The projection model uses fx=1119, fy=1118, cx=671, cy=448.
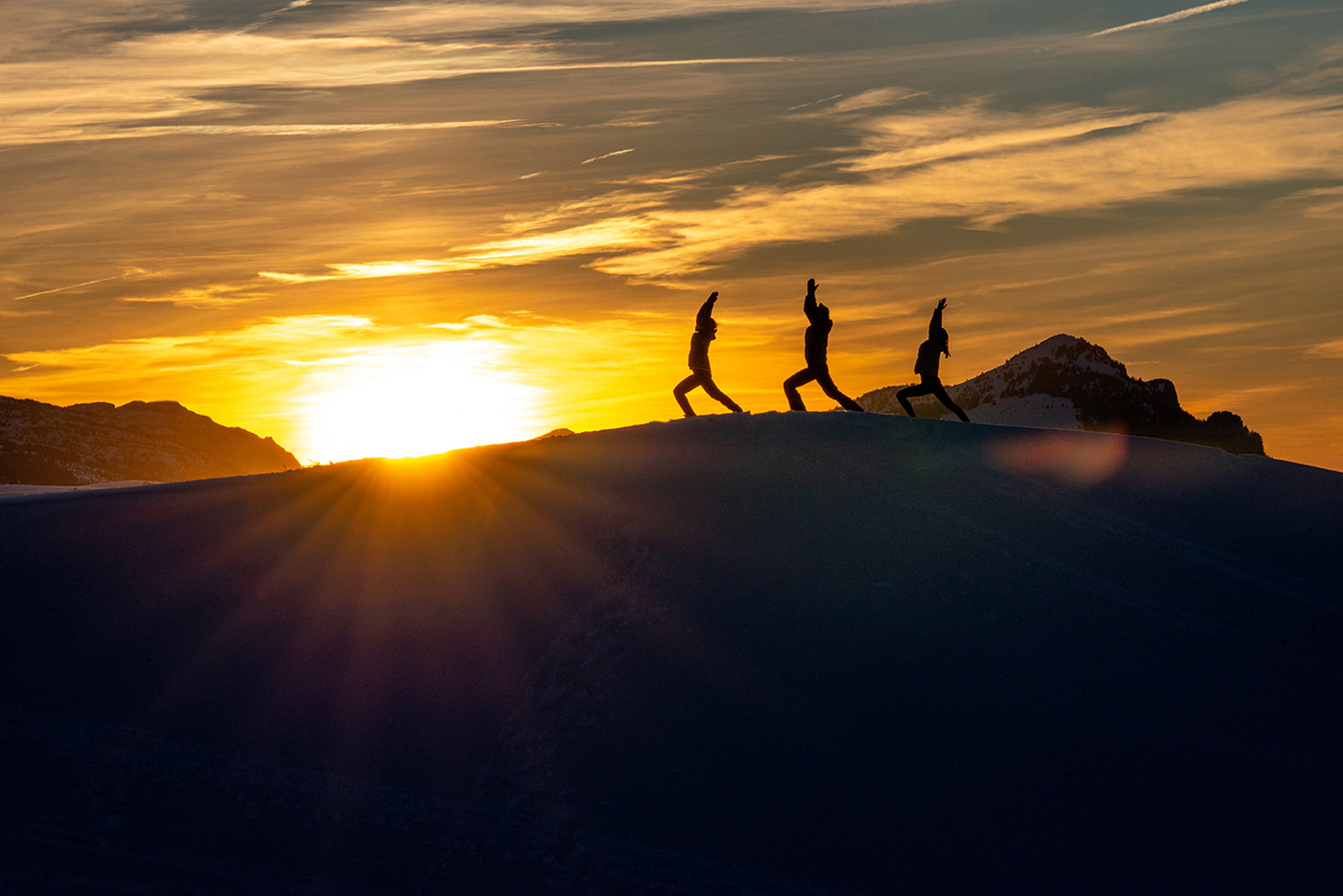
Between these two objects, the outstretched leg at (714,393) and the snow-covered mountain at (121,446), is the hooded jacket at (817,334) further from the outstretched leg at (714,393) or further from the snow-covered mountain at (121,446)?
the snow-covered mountain at (121,446)

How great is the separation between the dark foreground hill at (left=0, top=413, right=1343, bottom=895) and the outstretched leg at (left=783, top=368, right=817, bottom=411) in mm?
1513

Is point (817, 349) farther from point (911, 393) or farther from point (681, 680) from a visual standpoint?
point (681, 680)

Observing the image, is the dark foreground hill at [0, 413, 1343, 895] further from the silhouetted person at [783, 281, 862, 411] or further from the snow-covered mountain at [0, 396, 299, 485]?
the snow-covered mountain at [0, 396, 299, 485]

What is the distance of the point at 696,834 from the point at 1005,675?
370 centimetres

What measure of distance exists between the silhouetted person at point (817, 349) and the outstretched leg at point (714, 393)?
1.20 meters

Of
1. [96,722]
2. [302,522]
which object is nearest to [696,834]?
[96,722]

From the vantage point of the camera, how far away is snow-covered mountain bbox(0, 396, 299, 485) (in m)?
62.1

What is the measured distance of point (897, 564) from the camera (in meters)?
12.9

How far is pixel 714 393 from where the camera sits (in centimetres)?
1777

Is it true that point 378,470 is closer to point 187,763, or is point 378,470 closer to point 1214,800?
point 187,763

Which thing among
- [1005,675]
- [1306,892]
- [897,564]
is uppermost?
[897,564]

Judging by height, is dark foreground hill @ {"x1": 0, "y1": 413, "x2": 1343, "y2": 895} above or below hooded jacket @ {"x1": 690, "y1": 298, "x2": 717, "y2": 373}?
below

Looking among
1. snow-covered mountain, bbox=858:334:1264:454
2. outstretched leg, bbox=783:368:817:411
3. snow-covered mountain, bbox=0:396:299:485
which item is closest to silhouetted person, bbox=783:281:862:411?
outstretched leg, bbox=783:368:817:411

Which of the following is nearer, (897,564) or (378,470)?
(897,564)
